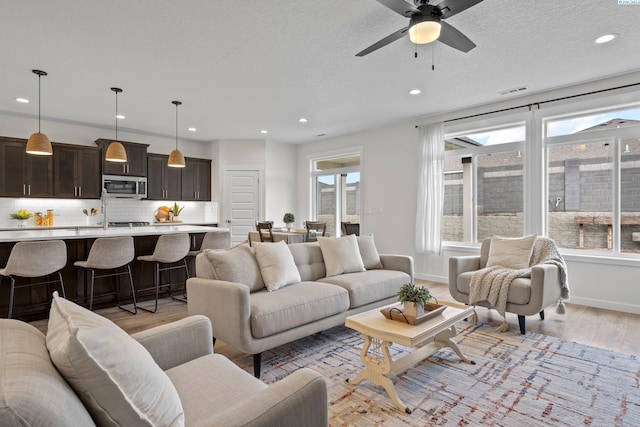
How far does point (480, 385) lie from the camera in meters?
2.38

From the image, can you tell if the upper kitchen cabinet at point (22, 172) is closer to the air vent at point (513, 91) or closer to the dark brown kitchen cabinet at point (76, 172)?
the dark brown kitchen cabinet at point (76, 172)

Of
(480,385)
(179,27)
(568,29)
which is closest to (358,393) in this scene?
(480,385)

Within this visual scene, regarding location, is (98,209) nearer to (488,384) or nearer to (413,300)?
(413,300)

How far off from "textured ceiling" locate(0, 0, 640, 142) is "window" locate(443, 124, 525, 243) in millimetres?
601

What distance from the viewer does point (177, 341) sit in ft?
5.55

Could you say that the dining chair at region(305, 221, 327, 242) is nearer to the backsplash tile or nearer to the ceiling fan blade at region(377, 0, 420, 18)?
the backsplash tile

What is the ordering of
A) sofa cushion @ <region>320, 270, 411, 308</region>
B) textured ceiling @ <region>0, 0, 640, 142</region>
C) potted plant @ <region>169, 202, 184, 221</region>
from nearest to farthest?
textured ceiling @ <region>0, 0, 640, 142</region>, sofa cushion @ <region>320, 270, 411, 308</region>, potted plant @ <region>169, 202, 184, 221</region>

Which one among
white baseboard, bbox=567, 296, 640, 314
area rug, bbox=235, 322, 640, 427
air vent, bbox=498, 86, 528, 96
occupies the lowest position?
area rug, bbox=235, 322, 640, 427

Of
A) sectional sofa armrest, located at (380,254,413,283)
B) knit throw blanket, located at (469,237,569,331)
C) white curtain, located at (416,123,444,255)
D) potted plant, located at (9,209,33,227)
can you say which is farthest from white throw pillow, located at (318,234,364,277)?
potted plant, located at (9,209,33,227)

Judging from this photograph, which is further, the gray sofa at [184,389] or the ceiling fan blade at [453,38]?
the ceiling fan blade at [453,38]

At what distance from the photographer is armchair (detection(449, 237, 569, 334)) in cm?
322

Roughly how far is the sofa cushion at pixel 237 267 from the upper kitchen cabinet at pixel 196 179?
5047 mm

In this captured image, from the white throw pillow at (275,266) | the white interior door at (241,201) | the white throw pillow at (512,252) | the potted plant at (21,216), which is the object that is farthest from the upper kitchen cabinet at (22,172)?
the white throw pillow at (512,252)

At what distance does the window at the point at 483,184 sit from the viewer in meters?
5.02
